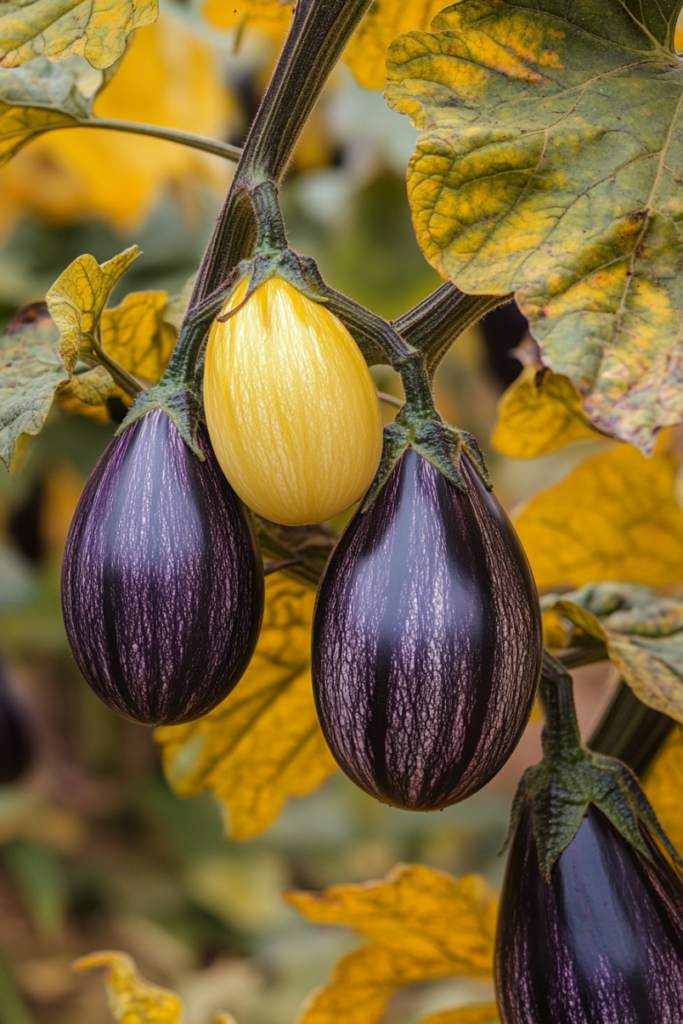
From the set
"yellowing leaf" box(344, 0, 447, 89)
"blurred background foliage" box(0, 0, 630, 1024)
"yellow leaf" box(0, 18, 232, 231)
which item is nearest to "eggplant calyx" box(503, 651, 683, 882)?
"yellowing leaf" box(344, 0, 447, 89)

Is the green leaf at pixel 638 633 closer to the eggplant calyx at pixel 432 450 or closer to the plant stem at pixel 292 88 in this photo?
the eggplant calyx at pixel 432 450

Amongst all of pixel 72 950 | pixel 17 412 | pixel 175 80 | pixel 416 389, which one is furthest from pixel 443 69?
pixel 72 950

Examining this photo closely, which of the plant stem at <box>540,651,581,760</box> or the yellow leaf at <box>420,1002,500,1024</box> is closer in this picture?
the plant stem at <box>540,651,581,760</box>

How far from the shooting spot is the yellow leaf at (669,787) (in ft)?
2.65

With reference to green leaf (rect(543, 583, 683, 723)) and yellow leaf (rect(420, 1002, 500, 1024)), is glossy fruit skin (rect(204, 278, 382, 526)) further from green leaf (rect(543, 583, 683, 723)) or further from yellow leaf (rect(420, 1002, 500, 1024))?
yellow leaf (rect(420, 1002, 500, 1024))

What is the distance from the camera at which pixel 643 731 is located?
733 millimetres

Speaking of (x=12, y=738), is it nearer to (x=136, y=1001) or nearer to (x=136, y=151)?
(x=136, y=1001)

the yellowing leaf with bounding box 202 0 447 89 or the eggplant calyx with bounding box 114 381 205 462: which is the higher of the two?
the yellowing leaf with bounding box 202 0 447 89

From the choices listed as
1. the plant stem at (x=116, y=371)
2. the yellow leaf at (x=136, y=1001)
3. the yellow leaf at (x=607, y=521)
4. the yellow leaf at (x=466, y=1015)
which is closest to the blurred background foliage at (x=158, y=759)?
the yellow leaf at (x=607, y=521)

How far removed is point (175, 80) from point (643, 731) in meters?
1.46

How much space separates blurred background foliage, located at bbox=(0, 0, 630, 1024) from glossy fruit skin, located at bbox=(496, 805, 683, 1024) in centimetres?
130

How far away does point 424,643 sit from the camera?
0.48m

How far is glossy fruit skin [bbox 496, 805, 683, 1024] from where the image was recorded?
547mm

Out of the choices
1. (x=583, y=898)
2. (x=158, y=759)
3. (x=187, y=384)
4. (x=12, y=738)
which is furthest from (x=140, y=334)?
(x=158, y=759)
